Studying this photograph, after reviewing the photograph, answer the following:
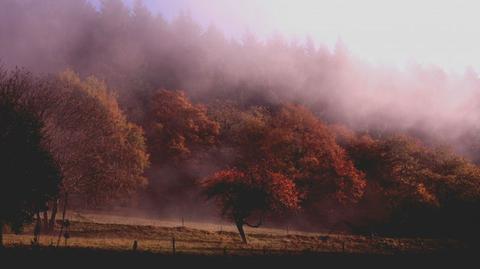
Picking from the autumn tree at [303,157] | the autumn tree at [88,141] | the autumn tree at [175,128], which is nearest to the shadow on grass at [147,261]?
the autumn tree at [88,141]

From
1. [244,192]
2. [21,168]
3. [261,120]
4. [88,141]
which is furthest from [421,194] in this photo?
[21,168]

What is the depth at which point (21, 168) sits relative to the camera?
28906mm

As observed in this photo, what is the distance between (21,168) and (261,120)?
6525 cm

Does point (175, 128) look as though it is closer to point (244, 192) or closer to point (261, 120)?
point (261, 120)

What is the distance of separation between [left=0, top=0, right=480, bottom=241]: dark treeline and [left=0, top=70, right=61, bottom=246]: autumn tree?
17.8m

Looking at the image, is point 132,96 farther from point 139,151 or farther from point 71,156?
point 71,156

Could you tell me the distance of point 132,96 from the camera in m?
98.2

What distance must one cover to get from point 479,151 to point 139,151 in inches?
2843

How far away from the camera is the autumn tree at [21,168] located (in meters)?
28.2

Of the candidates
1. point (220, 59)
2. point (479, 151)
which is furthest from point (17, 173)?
point (220, 59)

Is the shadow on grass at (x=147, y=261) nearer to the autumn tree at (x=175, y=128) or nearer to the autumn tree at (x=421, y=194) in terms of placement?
the autumn tree at (x=421, y=194)

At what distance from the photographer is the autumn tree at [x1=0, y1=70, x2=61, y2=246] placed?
92.5ft

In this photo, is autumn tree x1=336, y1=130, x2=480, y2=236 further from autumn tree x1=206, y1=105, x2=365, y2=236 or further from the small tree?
the small tree

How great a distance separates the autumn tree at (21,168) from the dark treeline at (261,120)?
17.8m
